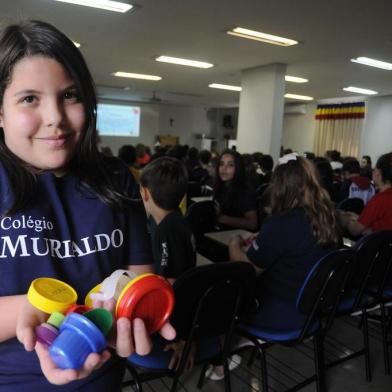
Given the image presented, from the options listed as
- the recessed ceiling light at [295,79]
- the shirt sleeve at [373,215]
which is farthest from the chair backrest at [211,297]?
the recessed ceiling light at [295,79]

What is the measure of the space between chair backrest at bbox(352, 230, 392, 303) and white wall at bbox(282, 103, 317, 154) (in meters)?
10.7

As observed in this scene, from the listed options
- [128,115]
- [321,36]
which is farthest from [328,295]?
[128,115]

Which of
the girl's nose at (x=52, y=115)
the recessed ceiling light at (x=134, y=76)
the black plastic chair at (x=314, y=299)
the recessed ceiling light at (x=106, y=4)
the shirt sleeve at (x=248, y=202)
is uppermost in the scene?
the recessed ceiling light at (x=134, y=76)

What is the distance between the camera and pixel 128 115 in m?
13.6

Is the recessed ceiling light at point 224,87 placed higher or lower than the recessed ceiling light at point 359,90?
lower

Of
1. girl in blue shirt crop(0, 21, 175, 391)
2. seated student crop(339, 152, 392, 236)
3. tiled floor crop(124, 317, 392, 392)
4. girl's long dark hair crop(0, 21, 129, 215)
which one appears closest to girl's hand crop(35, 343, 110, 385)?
girl in blue shirt crop(0, 21, 175, 391)

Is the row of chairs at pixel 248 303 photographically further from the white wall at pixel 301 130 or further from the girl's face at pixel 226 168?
the white wall at pixel 301 130

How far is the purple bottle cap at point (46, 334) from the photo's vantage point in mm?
501

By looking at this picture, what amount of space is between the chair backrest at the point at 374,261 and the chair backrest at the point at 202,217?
1.36m

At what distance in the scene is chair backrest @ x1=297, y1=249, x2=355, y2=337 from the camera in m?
1.65

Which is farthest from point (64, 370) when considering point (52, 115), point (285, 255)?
point (285, 255)

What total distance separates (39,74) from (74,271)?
1.23 feet

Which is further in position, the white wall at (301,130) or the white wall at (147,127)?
the white wall at (147,127)

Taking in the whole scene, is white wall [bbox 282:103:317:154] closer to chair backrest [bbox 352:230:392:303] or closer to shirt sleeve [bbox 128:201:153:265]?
chair backrest [bbox 352:230:392:303]
